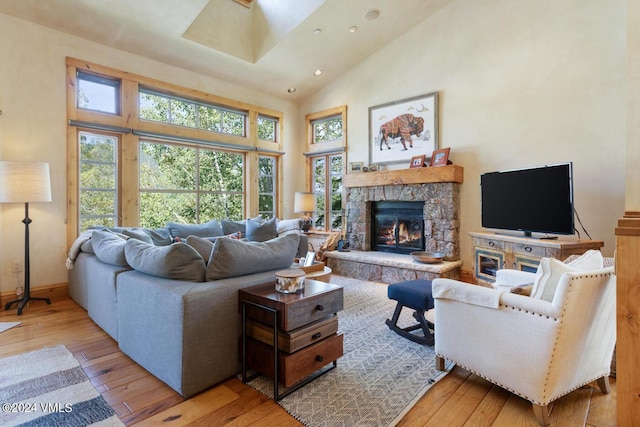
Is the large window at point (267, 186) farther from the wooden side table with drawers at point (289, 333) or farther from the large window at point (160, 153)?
the wooden side table with drawers at point (289, 333)

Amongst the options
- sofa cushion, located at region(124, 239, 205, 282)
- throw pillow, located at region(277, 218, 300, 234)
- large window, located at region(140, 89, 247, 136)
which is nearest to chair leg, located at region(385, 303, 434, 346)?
sofa cushion, located at region(124, 239, 205, 282)

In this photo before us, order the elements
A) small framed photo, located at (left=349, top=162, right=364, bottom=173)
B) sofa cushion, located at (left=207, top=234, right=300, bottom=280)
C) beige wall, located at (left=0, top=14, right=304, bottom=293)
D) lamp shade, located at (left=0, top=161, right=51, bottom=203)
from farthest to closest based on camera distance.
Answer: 1. small framed photo, located at (left=349, top=162, right=364, bottom=173)
2. beige wall, located at (left=0, top=14, right=304, bottom=293)
3. lamp shade, located at (left=0, top=161, right=51, bottom=203)
4. sofa cushion, located at (left=207, top=234, right=300, bottom=280)

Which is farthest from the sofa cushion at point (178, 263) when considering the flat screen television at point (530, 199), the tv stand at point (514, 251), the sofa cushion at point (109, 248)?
the flat screen television at point (530, 199)

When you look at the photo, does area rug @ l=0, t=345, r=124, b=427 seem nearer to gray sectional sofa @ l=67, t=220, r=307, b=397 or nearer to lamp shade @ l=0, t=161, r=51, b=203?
gray sectional sofa @ l=67, t=220, r=307, b=397

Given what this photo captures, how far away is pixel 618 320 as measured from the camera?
1.19m

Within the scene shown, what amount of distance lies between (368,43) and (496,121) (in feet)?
7.72

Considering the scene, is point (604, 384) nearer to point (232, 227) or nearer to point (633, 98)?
point (633, 98)

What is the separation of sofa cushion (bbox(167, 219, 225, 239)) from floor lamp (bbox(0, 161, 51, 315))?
1.37 meters

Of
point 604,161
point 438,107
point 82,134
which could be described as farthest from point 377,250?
point 82,134

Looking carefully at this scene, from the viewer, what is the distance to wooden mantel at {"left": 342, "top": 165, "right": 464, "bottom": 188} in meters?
4.34

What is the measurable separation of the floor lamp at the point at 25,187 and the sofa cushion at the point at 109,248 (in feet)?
3.14

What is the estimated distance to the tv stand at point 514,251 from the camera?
10.1ft

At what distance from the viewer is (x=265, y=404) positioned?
5.84 ft

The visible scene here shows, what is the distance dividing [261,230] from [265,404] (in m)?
3.35
